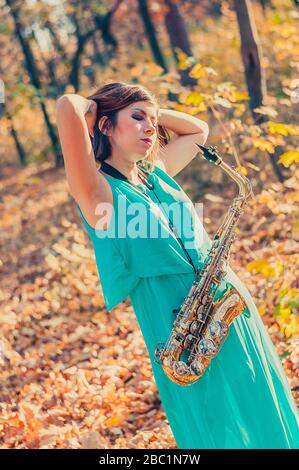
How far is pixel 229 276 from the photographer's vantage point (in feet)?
9.81

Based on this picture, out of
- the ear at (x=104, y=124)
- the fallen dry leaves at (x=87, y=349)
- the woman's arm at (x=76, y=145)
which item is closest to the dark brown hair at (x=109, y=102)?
the ear at (x=104, y=124)

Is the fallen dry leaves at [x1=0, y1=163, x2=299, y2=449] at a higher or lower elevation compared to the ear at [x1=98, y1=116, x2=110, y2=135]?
lower

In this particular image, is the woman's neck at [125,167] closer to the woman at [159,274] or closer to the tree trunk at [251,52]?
the woman at [159,274]

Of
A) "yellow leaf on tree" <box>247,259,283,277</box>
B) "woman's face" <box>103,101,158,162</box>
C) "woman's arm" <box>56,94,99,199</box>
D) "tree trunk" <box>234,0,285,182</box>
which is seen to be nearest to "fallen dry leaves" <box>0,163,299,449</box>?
"yellow leaf on tree" <box>247,259,283,277</box>

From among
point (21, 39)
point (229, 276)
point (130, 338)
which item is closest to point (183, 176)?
point (130, 338)

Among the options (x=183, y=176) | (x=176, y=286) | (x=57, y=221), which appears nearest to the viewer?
(x=176, y=286)

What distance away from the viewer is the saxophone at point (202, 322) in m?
2.68

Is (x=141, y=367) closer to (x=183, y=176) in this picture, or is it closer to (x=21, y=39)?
(x=183, y=176)

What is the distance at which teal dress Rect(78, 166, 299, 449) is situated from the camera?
2727mm

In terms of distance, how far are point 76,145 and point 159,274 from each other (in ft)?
2.12

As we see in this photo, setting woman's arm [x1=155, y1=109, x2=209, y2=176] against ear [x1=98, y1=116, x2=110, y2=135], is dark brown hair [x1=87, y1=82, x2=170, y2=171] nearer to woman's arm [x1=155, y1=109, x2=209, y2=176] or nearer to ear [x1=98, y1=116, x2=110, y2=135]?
ear [x1=98, y1=116, x2=110, y2=135]

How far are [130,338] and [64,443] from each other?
200 centimetres

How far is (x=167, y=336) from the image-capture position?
278 centimetres

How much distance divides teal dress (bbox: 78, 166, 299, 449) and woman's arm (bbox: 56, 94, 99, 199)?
0.18 meters
